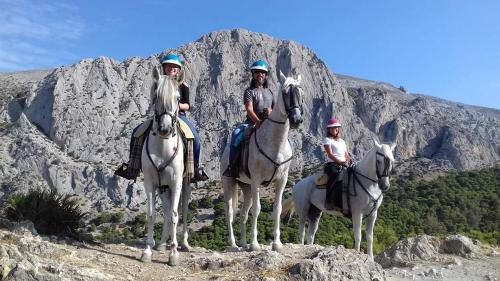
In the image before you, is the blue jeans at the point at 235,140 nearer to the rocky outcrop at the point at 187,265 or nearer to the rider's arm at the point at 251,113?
the rider's arm at the point at 251,113

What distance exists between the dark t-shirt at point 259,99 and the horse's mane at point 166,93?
215 centimetres

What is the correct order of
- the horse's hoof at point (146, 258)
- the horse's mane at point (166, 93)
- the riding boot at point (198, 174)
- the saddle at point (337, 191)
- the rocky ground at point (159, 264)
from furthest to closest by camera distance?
the saddle at point (337, 191) < the riding boot at point (198, 174) < the horse's hoof at point (146, 258) < the horse's mane at point (166, 93) < the rocky ground at point (159, 264)

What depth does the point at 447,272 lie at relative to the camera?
10.4 m

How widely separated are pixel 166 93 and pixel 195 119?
4882 inches

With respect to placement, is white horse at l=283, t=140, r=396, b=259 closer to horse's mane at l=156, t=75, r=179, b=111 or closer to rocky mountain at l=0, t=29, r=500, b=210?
horse's mane at l=156, t=75, r=179, b=111

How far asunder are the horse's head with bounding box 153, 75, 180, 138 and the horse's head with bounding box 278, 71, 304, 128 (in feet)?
5.99

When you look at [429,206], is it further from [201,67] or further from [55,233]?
[201,67]

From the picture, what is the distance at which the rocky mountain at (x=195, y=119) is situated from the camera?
97500 mm

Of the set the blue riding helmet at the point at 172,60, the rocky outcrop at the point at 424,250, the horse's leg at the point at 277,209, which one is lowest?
the rocky outcrop at the point at 424,250

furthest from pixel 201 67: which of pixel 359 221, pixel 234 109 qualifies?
pixel 359 221

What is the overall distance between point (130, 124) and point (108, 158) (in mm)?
12632

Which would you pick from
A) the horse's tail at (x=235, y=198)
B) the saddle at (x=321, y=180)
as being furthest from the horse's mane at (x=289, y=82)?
the saddle at (x=321, y=180)

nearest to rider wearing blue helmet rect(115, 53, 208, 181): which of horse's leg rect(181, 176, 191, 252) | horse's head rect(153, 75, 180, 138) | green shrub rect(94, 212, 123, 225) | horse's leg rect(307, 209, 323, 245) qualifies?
horse's leg rect(181, 176, 191, 252)

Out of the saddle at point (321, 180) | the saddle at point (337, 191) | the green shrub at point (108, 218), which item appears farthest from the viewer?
the green shrub at point (108, 218)
